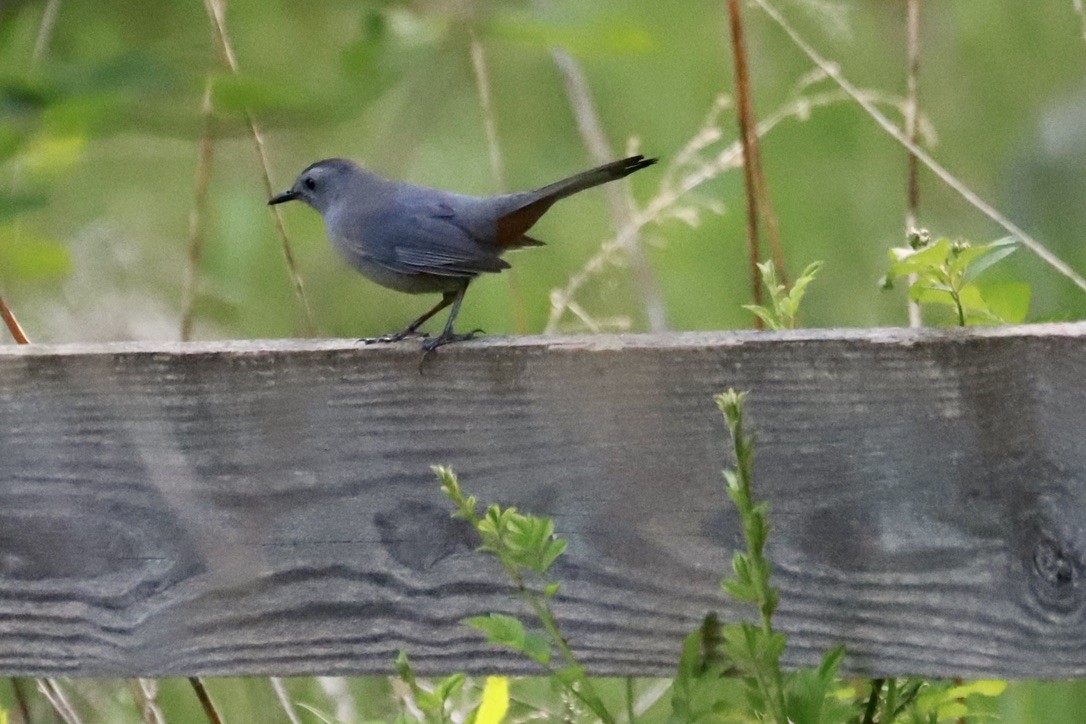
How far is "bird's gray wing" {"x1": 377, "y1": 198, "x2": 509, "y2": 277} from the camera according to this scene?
5.67 feet

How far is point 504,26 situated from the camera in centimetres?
64

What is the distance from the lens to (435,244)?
1795 mm

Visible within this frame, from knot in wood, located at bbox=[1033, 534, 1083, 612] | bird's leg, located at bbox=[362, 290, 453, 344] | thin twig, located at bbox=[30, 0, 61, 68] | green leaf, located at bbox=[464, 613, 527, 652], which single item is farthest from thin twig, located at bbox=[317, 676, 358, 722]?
thin twig, located at bbox=[30, 0, 61, 68]

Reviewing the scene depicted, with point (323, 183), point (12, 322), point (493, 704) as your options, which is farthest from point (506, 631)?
point (323, 183)

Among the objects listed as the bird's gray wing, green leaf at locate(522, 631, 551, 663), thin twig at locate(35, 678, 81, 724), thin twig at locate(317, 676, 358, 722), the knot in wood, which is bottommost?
green leaf at locate(522, 631, 551, 663)

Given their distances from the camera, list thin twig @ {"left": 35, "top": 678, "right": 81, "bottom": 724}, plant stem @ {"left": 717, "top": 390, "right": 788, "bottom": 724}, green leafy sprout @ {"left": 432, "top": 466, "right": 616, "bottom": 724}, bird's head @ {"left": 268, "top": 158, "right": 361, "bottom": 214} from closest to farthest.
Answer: plant stem @ {"left": 717, "top": 390, "right": 788, "bottom": 724} → green leafy sprout @ {"left": 432, "top": 466, "right": 616, "bottom": 724} → thin twig @ {"left": 35, "top": 678, "right": 81, "bottom": 724} → bird's head @ {"left": 268, "top": 158, "right": 361, "bottom": 214}

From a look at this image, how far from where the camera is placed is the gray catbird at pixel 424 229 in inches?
68.3

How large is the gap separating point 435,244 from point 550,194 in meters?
0.26

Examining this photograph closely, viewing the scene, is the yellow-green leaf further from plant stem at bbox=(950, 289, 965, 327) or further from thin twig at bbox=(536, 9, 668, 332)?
thin twig at bbox=(536, 9, 668, 332)

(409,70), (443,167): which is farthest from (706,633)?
(443,167)

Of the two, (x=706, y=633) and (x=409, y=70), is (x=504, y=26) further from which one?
(x=706, y=633)

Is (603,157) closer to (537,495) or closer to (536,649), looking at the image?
(537,495)

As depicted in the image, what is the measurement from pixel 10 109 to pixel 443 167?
223cm

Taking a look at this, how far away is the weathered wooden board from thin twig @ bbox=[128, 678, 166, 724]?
1.09ft
